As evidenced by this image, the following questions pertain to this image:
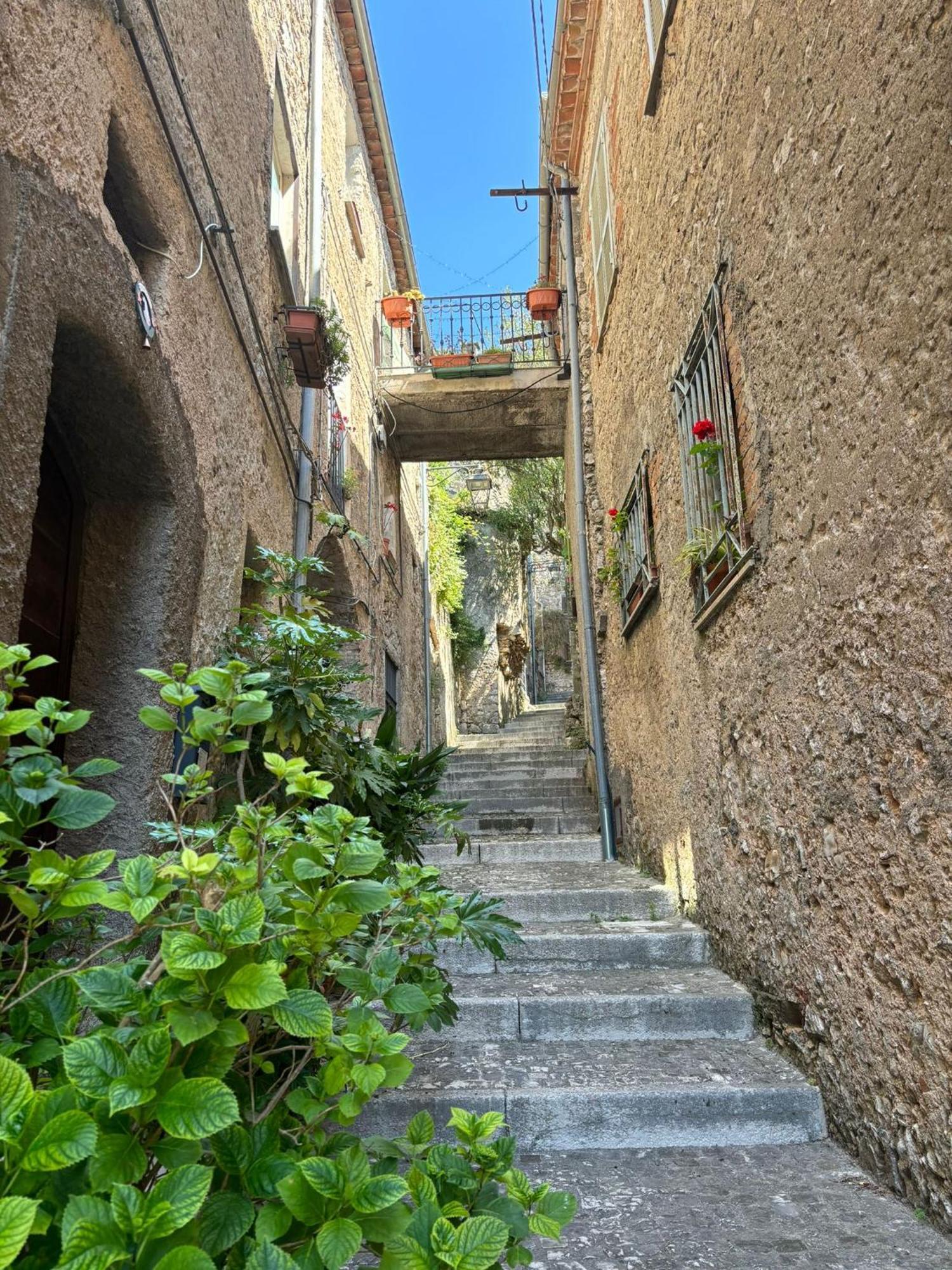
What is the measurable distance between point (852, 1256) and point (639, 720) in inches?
143

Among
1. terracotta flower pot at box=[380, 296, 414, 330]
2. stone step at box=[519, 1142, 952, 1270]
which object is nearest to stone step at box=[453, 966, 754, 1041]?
stone step at box=[519, 1142, 952, 1270]

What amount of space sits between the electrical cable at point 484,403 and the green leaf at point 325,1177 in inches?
321

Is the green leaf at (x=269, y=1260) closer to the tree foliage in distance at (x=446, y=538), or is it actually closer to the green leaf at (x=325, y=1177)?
the green leaf at (x=325, y=1177)

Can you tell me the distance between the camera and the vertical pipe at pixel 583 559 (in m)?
6.08

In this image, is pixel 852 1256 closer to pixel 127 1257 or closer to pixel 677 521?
pixel 127 1257

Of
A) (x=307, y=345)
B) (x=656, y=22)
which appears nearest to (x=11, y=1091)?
(x=307, y=345)

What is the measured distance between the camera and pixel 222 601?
3.85m

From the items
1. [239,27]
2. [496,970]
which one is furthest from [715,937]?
[239,27]

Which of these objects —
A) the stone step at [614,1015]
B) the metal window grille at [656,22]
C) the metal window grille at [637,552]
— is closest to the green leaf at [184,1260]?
the stone step at [614,1015]

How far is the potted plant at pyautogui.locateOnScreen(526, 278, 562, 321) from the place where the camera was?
857 cm

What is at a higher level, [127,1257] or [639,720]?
[639,720]

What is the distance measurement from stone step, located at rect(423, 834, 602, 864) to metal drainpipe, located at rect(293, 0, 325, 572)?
78.9 inches

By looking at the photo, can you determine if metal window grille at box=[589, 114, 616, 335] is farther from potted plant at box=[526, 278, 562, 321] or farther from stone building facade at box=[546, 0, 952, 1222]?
stone building facade at box=[546, 0, 952, 1222]

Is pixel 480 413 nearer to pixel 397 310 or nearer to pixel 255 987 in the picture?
pixel 397 310
